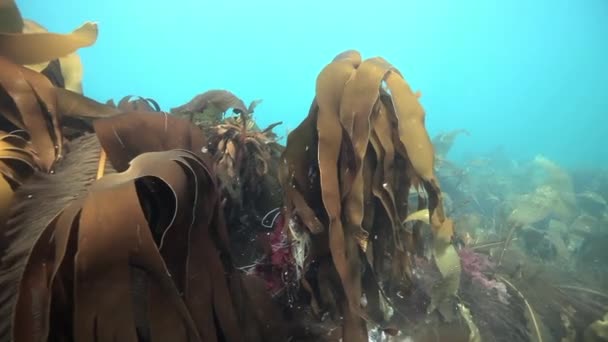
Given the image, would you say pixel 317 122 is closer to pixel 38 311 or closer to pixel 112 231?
pixel 112 231

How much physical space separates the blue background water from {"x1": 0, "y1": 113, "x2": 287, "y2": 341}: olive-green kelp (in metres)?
89.4

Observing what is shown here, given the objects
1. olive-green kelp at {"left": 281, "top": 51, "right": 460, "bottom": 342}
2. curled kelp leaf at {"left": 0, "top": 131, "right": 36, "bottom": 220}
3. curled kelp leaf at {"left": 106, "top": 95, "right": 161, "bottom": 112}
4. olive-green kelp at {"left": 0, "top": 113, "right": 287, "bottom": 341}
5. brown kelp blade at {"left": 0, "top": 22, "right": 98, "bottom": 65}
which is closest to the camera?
olive-green kelp at {"left": 0, "top": 113, "right": 287, "bottom": 341}

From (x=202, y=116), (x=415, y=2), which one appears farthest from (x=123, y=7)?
(x=202, y=116)

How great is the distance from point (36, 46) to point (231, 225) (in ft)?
3.80

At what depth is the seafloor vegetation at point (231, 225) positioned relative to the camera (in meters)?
0.71

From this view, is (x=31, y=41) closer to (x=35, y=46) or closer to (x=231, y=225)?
(x=35, y=46)

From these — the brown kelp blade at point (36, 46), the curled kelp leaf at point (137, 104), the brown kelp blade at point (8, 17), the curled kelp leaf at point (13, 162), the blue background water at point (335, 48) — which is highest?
the blue background water at point (335, 48)

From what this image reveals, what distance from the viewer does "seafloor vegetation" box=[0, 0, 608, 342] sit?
71cm

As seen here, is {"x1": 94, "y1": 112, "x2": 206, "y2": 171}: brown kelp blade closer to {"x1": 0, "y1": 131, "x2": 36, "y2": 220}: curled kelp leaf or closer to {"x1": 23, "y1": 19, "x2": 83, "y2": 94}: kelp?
{"x1": 0, "y1": 131, "x2": 36, "y2": 220}: curled kelp leaf

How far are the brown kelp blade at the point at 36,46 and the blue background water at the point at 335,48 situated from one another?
8876cm

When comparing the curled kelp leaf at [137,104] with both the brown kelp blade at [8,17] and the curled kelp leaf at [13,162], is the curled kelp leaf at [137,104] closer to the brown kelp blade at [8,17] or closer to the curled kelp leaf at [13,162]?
the brown kelp blade at [8,17]

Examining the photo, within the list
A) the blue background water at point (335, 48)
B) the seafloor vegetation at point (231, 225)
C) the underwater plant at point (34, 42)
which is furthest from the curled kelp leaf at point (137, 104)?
the blue background water at point (335, 48)

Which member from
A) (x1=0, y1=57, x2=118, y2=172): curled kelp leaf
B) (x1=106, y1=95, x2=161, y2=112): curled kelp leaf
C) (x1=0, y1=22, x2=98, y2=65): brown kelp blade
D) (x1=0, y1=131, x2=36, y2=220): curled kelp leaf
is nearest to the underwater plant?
(x1=0, y1=22, x2=98, y2=65): brown kelp blade

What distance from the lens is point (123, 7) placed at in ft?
326
